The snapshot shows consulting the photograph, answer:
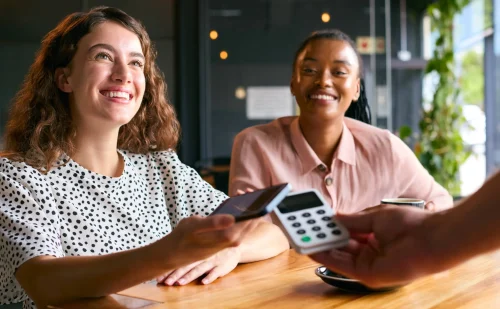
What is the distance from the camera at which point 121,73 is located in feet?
6.06

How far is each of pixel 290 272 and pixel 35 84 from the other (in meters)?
1.02

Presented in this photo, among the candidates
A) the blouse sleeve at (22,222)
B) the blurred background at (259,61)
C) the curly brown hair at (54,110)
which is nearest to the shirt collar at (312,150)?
the curly brown hair at (54,110)

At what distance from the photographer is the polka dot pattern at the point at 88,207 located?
5.02 ft

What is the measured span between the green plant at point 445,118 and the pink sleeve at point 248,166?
360cm

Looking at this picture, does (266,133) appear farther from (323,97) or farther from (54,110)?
(54,110)

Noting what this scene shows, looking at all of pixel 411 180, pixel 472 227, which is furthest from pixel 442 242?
pixel 411 180

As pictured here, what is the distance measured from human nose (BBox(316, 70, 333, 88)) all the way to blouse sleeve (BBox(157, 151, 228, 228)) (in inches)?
30.4

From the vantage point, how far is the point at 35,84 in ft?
6.42

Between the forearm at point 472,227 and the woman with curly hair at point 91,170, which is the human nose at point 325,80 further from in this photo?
the forearm at point 472,227

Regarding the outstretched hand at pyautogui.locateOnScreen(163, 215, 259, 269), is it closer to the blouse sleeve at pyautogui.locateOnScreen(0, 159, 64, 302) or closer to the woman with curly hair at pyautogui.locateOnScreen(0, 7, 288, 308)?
the woman with curly hair at pyautogui.locateOnScreen(0, 7, 288, 308)

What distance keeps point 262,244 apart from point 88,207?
511 mm

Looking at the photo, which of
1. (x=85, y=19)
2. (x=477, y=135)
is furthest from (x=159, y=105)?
(x=477, y=135)

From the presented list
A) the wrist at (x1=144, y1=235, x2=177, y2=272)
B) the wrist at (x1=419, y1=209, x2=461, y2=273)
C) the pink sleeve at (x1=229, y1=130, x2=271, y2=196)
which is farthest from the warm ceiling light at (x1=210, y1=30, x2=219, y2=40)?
the wrist at (x1=419, y1=209, x2=461, y2=273)

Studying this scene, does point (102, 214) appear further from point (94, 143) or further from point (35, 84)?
point (35, 84)
